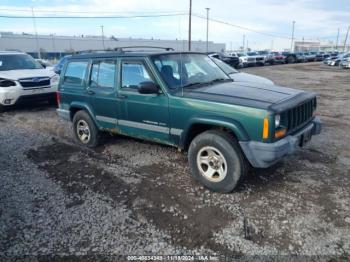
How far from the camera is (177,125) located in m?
4.39

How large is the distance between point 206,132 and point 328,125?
464 cm

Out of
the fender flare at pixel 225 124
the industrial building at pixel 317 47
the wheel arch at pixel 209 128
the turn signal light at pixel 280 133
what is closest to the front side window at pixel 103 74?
the wheel arch at pixel 209 128

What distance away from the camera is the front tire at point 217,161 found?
3.92m

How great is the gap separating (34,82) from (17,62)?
1.59 meters

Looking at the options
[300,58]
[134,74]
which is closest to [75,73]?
[134,74]

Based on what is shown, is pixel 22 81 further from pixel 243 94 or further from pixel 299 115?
pixel 299 115

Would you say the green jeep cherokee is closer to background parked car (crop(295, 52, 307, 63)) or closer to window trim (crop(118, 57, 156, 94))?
window trim (crop(118, 57, 156, 94))

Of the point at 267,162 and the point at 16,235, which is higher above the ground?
the point at 267,162

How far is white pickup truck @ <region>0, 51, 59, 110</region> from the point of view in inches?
351

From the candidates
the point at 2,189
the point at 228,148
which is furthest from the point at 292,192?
the point at 2,189

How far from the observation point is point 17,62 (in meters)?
10.2

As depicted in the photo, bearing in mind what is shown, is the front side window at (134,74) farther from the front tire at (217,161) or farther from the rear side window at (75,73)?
the front tire at (217,161)

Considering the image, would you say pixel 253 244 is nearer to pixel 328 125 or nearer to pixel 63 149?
pixel 63 149

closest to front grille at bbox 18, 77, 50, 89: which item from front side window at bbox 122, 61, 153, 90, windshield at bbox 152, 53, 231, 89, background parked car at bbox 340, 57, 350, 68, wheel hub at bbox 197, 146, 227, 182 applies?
front side window at bbox 122, 61, 153, 90
